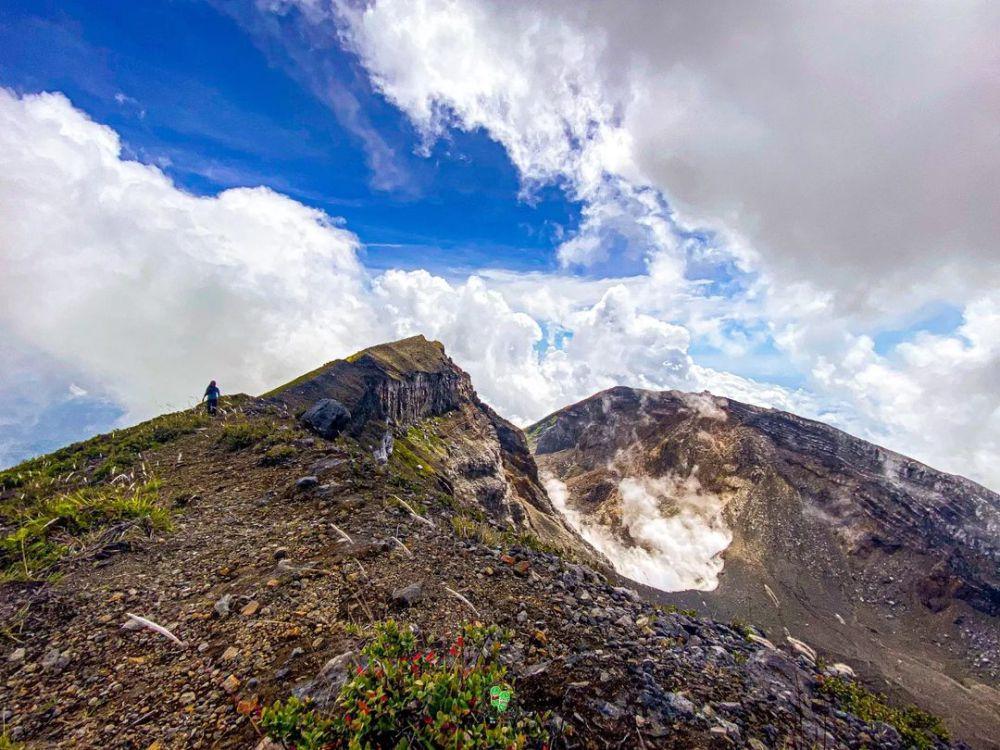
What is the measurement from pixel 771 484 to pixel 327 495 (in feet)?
498

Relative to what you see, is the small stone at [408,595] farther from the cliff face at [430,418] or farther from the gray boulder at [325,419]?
the cliff face at [430,418]

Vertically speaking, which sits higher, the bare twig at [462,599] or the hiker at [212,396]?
the hiker at [212,396]

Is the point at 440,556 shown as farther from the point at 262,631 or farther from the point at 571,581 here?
the point at 262,631

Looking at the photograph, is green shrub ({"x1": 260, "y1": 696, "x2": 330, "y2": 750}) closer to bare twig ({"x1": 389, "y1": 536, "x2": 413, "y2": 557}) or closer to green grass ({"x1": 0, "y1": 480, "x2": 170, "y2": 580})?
bare twig ({"x1": 389, "y1": 536, "x2": 413, "y2": 557})

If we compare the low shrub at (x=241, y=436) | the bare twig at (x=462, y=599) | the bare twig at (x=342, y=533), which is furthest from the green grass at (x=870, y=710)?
the low shrub at (x=241, y=436)

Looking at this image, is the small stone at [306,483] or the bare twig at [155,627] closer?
the bare twig at [155,627]

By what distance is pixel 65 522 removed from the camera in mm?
11195

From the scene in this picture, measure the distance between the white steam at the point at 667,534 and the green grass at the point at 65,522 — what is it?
125948 mm

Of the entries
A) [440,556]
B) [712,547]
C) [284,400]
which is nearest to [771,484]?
[712,547]

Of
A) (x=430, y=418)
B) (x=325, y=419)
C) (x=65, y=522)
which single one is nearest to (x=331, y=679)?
(x=65, y=522)

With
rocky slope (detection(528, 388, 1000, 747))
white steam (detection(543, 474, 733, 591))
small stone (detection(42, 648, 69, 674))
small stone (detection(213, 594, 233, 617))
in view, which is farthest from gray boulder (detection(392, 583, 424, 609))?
white steam (detection(543, 474, 733, 591))

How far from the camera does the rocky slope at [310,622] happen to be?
558cm

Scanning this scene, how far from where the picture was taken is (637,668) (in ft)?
22.2

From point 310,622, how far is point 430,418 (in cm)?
8040
